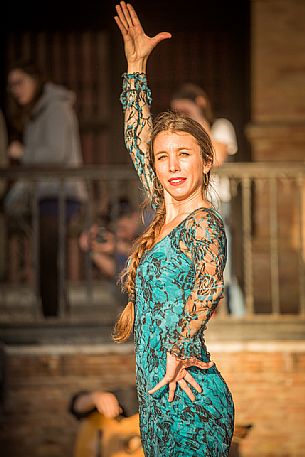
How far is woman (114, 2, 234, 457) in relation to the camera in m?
3.58

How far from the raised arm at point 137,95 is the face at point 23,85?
12.6 feet

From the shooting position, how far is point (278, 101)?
9.63 meters

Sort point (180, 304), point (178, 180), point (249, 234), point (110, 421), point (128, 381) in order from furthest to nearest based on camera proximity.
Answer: point (128, 381), point (249, 234), point (110, 421), point (178, 180), point (180, 304)

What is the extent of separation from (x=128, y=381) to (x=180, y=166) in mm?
4803

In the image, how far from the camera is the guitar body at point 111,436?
7.07 metres

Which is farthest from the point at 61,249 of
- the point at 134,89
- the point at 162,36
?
the point at 162,36

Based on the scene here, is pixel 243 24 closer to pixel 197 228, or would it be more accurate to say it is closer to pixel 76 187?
pixel 76 187

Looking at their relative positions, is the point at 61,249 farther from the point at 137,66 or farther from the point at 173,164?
Result: the point at 173,164

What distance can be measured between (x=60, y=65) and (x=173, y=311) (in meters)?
7.68

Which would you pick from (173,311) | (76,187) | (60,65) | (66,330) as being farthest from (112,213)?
(173,311)

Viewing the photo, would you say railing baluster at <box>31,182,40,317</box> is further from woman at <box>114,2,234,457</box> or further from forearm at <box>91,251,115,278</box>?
woman at <box>114,2,234,457</box>

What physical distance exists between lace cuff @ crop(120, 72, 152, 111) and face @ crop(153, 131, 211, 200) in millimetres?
362

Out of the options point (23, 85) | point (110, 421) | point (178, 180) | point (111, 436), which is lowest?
point (111, 436)

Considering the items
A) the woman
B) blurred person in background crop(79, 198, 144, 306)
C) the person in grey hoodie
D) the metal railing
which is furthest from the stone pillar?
the woman
